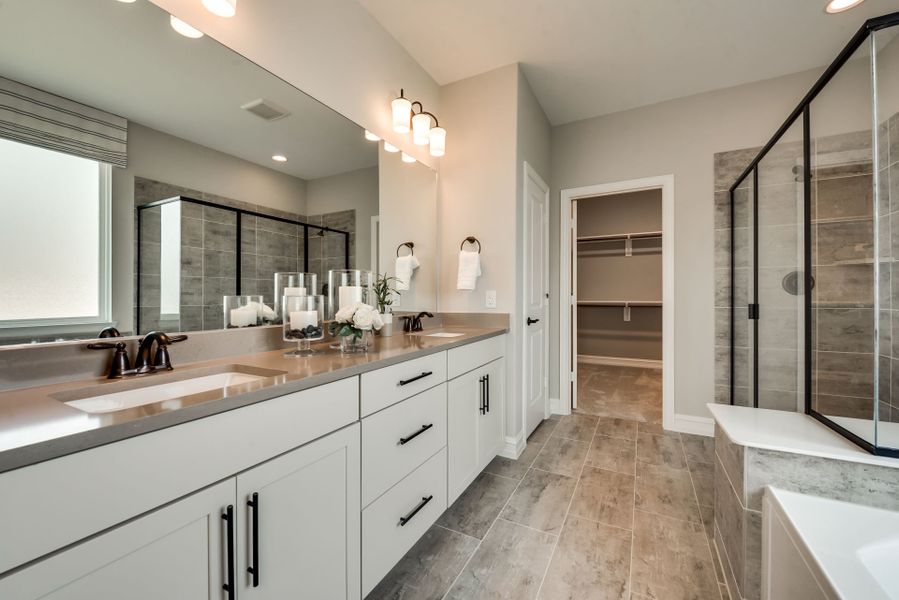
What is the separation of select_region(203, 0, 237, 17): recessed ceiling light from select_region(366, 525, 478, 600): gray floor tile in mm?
2259

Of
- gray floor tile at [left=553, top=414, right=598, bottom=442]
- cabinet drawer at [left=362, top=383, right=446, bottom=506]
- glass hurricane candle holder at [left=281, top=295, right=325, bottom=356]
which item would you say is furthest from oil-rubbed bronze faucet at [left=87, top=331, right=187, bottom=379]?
gray floor tile at [left=553, top=414, right=598, bottom=442]

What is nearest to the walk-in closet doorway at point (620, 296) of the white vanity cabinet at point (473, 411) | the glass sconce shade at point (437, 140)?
the white vanity cabinet at point (473, 411)

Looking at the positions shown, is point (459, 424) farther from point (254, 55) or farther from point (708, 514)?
point (254, 55)

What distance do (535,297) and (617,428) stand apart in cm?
133

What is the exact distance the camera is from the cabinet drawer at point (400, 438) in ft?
4.01

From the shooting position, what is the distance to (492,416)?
2.25 meters

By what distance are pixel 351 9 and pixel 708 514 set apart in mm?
3322

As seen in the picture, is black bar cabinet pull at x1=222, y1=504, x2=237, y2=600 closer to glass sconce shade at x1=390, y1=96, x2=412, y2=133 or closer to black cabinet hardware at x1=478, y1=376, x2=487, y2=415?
black cabinet hardware at x1=478, y1=376, x2=487, y2=415

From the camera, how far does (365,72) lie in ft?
6.81

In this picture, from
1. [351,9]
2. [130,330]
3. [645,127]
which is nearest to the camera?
[130,330]

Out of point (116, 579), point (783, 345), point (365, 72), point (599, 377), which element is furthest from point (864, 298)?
point (599, 377)

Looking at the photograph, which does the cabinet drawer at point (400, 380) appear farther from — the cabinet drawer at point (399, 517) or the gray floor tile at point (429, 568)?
the gray floor tile at point (429, 568)

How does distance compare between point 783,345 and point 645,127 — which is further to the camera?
point 645,127

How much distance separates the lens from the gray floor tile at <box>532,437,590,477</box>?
2.35 metres
